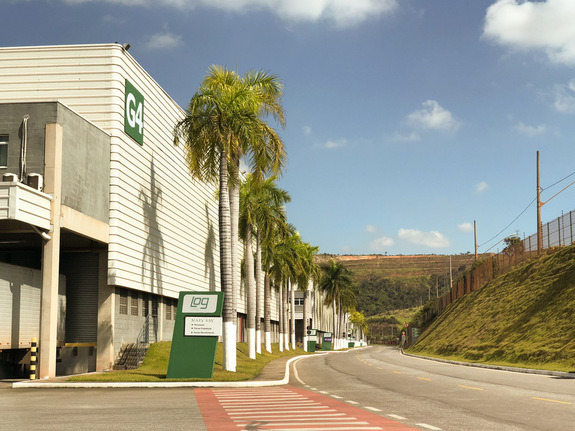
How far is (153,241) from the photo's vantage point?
3734cm

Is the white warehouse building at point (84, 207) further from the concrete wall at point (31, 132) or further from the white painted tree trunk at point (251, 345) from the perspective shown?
the white painted tree trunk at point (251, 345)

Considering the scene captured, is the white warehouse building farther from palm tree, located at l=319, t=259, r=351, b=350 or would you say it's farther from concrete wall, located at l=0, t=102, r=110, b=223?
palm tree, located at l=319, t=259, r=351, b=350

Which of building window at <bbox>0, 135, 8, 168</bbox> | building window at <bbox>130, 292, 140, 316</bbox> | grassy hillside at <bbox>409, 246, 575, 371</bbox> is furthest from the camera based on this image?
grassy hillside at <bbox>409, 246, 575, 371</bbox>

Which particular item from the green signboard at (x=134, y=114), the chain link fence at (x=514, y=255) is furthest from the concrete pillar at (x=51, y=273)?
the chain link fence at (x=514, y=255)

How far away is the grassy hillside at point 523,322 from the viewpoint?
35969 mm

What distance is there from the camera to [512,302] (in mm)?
51719

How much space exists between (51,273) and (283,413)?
15152 mm

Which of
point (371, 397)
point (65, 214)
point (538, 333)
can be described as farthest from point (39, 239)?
point (538, 333)

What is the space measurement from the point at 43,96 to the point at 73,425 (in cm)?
2480

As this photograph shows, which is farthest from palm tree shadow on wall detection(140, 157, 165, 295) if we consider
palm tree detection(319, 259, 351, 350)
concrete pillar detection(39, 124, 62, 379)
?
palm tree detection(319, 259, 351, 350)

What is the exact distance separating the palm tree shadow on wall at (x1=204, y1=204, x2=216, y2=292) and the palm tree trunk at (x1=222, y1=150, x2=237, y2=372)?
19.6m

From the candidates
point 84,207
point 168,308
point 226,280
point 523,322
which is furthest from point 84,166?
point 523,322

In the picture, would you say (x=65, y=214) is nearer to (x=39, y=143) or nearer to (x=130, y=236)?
(x=39, y=143)

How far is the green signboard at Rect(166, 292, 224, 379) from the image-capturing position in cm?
2448
